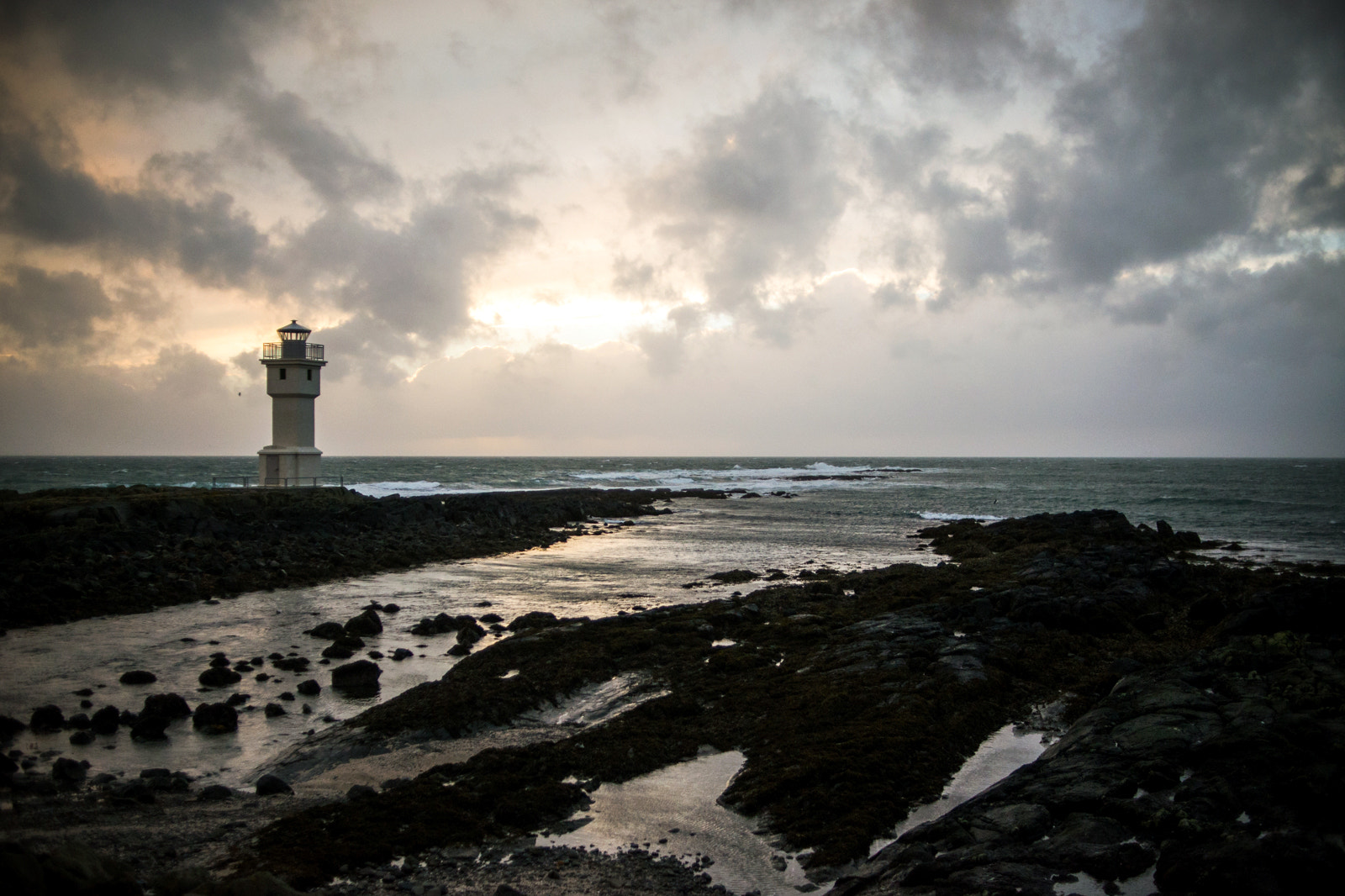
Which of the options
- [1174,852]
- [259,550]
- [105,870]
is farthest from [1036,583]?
[259,550]

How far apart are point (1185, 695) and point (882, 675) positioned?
3.34m

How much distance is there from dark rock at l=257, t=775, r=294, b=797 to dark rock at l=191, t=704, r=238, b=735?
217cm

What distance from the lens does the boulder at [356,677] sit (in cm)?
1062

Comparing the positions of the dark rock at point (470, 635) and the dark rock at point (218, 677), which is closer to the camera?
the dark rock at point (218, 677)

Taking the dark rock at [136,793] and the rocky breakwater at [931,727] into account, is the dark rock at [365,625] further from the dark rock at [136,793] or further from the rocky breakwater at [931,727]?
the dark rock at [136,793]

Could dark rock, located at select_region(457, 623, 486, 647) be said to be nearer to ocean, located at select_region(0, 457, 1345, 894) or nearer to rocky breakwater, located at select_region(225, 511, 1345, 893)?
ocean, located at select_region(0, 457, 1345, 894)

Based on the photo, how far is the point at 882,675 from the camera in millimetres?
9867

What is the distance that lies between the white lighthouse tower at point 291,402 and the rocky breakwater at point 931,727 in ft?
74.3

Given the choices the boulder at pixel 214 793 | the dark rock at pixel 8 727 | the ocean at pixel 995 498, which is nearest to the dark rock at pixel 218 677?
the dark rock at pixel 8 727

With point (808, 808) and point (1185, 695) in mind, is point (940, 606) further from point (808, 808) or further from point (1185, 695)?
point (808, 808)

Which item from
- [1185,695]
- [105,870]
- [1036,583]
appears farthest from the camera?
[1036,583]

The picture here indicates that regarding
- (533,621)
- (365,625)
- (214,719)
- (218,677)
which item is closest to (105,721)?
(214,719)

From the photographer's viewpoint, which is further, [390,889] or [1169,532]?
→ [1169,532]

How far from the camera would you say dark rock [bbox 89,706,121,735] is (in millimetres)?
8594
